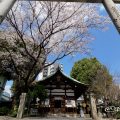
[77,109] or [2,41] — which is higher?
[2,41]

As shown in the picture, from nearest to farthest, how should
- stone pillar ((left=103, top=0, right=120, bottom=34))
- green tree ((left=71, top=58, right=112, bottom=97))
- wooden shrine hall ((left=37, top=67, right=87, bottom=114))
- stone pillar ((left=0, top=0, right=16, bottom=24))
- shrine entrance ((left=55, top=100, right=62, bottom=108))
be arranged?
stone pillar ((left=0, top=0, right=16, bottom=24))
stone pillar ((left=103, top=0, right=120, bottom=34))
wooden shrine hall ((left=37, top=67, right=87, bottom=114))
shrine entrance ((left=55, top=100, right=62, bottom=108))
green tree ((left=71, top=58, right=112, bottom=97))

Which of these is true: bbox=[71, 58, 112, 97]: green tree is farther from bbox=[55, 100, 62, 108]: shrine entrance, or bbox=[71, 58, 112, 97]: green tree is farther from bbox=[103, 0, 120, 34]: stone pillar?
bbox=[103, 0, 120, 34]: stone pillar

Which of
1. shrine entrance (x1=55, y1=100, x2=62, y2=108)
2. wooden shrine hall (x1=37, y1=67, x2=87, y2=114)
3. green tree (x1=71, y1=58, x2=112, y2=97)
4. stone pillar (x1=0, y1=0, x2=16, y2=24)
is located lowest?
stone pillar (x1=0, y1=0, x2=16, y2=24)

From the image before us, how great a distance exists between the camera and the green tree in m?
26.8

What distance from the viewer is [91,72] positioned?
3103 cm

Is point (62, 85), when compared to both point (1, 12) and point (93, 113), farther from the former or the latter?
point (1, 12)

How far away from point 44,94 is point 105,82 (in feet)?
33.6

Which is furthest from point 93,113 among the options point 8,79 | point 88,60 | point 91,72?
point 88,60

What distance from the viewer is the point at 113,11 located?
154 inches

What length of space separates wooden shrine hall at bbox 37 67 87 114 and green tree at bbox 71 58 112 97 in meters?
3.00

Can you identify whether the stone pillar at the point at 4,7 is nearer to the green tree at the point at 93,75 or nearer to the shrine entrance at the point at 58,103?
the shrine entrance at the point at 58,103

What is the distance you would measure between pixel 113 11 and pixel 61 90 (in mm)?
19748

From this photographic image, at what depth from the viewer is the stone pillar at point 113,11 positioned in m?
3.75

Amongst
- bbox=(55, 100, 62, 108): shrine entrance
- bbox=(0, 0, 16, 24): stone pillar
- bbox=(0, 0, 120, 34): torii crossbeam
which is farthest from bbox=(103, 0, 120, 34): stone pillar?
bbox=(55, 100, 62, 108): shrine entrance
